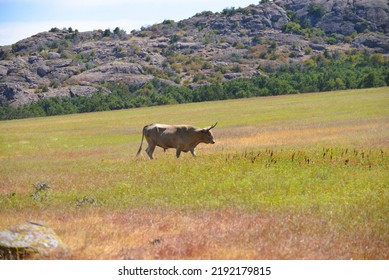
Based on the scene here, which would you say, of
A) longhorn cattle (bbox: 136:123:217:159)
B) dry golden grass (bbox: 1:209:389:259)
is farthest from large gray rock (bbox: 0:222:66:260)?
longhorn cattle (bbox: 136:123:217:159)

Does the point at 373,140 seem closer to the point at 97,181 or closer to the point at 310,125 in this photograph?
the point at 310,125

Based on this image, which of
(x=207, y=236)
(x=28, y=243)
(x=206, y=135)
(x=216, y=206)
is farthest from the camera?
(x=206, y=135)

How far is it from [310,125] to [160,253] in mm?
42101

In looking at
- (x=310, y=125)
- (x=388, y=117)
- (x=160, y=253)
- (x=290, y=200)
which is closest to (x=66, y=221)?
(x=160, y=253)

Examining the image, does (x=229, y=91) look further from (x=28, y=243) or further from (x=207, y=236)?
(x=28, y=243)

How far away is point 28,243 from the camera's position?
10742mm

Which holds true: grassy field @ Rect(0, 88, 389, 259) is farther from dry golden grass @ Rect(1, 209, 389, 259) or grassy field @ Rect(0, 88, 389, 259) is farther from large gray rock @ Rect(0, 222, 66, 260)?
large gray rock @ Rect(0, 222, 66, 260)

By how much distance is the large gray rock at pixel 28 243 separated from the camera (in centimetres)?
1065

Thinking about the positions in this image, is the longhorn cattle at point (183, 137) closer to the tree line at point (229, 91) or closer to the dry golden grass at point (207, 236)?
the dry golden grass at point (207, 236)

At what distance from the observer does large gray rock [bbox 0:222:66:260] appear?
419 inches

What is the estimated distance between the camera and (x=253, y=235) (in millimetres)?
12508

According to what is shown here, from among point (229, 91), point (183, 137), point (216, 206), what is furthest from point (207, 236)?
point (229, 91)

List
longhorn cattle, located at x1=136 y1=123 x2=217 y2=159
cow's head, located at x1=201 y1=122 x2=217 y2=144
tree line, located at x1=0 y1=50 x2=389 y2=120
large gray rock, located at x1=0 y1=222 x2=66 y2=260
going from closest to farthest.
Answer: large gray rock, located at x1=0 y1=222 x2=66 y2=260 < longhorn cattle, located at x1=136 y1=123 x2=217 y2=159 < cow's head, located at x1=201 y1=122 x2=217 y2=144 < tree line, located at x1=0 y1=50 x2=389 y2=120

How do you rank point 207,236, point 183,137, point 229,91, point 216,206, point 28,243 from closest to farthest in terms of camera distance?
point 28,243, point 207,236, point 216,206, point 183,137, point 229,91
